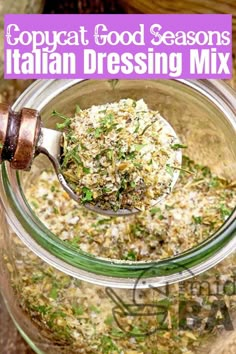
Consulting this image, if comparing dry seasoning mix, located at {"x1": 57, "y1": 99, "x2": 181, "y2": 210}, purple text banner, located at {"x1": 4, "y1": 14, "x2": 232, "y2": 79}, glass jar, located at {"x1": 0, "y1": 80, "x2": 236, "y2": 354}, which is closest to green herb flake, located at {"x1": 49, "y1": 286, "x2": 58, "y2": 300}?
glass jar, located at {"x1": 0, "y1": 80, "x2": 236, "y2": 354}

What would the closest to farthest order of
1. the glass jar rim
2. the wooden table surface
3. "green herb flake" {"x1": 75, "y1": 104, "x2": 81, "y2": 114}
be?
the glass jar rim, "green herb flake" {"x1": 75, "y1": 104, "x2": 81, "y2": 114}, the wooden table surface

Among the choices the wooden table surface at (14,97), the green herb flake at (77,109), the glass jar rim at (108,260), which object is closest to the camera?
the glass jar rim at (108,260)

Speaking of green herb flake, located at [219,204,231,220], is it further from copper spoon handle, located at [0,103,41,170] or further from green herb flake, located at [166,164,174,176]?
copper spoon handle, located at [0,103,41,170]

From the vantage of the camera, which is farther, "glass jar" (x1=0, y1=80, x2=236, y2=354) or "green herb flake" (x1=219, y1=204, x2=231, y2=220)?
"green herb flake" (x1=219, y1=204, x2=231, y2=220)

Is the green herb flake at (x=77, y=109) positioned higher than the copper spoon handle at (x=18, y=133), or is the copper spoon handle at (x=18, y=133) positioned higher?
the green herb flake at (x=77, y=109)

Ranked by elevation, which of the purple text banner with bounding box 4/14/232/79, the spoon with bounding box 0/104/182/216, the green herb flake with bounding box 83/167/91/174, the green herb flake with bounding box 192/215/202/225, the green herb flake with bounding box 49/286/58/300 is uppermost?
the purple text banner with bounding box 4/14/232/79

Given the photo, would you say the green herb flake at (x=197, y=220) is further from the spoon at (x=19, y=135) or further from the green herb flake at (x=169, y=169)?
the spoon at (x=19, y=135)

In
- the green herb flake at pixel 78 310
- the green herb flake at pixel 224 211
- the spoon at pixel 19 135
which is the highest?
the spoon at pixel 19 135

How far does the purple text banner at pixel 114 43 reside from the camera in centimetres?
128

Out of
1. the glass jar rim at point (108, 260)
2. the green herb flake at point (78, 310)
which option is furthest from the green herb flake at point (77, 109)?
the green herb flake at point (78, 310)

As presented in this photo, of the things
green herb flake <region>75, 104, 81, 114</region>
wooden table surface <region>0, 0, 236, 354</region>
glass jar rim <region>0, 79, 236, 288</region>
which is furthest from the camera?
wooden table surface <region>0, 0, 236, 354</region>

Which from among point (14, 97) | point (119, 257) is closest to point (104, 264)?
point (119, 257)

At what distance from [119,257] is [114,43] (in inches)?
17.4

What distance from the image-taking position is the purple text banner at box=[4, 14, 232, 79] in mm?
1283
